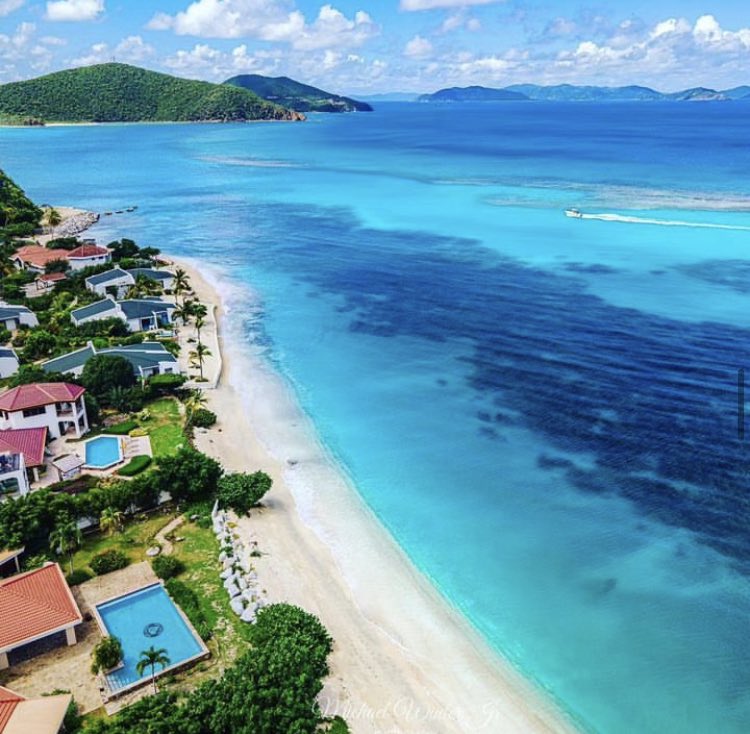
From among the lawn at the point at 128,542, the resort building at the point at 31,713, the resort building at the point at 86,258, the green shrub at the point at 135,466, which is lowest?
the lawn at the point at 128,542

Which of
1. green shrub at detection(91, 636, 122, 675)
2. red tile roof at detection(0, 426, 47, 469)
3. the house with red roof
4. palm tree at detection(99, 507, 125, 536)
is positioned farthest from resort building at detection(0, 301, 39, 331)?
green shrub at detection(91, 636, 122, 675)

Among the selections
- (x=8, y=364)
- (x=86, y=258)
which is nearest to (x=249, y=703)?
(x=8, y=364)

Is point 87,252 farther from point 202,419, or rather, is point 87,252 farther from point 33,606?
point 33,606

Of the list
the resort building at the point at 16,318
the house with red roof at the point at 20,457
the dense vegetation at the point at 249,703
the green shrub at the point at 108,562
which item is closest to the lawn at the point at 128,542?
the green shrub at the point at 108,562

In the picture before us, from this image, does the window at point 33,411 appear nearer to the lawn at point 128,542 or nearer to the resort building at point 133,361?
the resort building at point 133,361

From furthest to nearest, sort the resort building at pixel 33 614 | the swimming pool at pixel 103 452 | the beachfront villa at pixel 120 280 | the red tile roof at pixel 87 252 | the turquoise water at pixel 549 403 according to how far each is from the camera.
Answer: the red tile roof at pixel 87 252 → the beachfront villa at pixel 120 280 → the swimming pool at pixel 103 452 → the turquoise water at pixel 549 403 → the resort building at pixel 33 614

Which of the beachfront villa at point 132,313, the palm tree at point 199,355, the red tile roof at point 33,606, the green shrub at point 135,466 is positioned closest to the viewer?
the red tile roof at point 33,606
